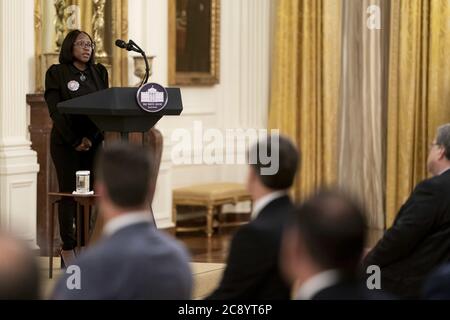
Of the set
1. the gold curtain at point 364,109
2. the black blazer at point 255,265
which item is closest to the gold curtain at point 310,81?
the gold curtain at point 364,109

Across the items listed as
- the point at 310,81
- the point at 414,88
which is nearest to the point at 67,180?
the point at 310,81

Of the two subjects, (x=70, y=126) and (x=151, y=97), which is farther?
(x=70, y=126)

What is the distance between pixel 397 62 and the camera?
1128 centimetres

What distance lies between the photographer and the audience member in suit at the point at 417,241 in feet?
17.2

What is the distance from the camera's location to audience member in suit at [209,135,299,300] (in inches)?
139

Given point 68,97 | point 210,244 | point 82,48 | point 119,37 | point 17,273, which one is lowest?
point 210,244

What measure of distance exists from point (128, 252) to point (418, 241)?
8.30 feet

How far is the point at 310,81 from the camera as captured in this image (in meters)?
11.7

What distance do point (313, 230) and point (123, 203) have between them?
0.80 metres

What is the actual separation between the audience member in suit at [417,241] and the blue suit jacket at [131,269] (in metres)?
2.30

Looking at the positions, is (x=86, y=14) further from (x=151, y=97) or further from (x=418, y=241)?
(x=418, y=241)

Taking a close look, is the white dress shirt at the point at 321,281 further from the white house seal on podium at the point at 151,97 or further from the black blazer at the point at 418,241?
the white house seal on podium at the point at 151,97
